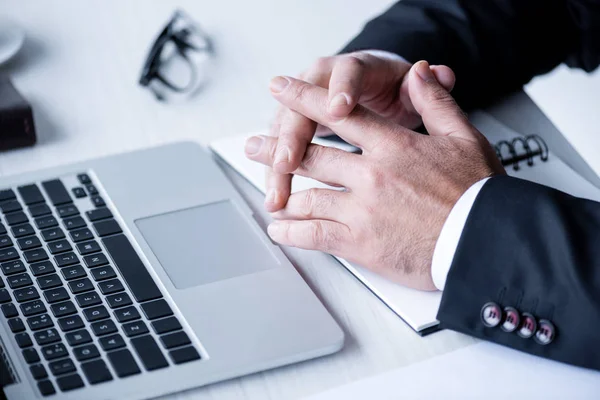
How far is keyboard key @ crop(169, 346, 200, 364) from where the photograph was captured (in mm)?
721

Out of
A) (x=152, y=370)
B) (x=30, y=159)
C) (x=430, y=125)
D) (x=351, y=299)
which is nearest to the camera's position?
(x=152, y=370)

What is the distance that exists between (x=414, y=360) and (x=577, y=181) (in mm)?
389

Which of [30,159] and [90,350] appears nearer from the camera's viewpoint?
[90,350]

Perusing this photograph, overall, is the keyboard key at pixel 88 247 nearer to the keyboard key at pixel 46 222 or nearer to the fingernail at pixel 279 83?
the keyboard key at pixel 46 222

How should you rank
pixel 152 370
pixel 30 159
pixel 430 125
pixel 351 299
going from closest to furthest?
pixel 152 370 → pixel 351 299 → pixel 430 125 → pixel 30 159

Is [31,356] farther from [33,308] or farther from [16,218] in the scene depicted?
[16,218]

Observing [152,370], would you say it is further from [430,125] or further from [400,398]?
[430,125]

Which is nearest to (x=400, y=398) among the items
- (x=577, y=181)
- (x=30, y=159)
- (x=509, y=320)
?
(x=509, y=320)

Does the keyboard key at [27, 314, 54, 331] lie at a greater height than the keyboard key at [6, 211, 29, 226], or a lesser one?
lesser

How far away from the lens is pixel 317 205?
92 cm

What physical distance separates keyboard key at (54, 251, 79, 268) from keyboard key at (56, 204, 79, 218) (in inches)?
3.0

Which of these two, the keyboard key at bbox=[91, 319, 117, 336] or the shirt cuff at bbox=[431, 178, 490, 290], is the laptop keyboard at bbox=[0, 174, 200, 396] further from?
the shirt cuff at bbox=[431, 178, 490, 290]

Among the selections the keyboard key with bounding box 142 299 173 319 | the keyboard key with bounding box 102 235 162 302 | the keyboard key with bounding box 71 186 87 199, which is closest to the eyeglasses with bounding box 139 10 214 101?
the keyboard key with bounding box 71 186 87 199

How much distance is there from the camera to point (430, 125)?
965mm
